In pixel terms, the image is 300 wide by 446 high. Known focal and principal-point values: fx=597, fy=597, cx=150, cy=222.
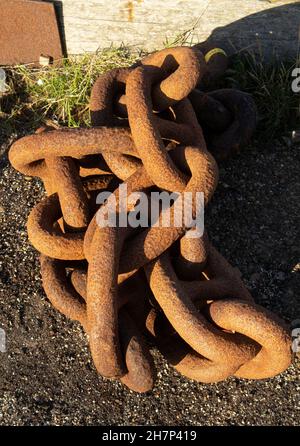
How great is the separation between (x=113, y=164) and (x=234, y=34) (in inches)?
67.4

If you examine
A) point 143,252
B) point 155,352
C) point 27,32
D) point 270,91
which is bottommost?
point 155,352

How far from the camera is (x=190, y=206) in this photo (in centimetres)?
223

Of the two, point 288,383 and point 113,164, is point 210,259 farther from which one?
point 288,383

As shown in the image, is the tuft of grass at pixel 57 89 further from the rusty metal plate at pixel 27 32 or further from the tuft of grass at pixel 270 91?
the tuft of grass at pixel 270 91

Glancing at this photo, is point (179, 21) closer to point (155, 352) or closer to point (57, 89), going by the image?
point (57, 89)

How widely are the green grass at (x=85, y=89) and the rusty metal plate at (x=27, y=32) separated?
0.09 metres

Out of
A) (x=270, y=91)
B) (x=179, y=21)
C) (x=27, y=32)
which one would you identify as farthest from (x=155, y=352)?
(x=27, y=32)

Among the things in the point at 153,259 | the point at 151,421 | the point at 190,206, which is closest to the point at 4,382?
the point at 151,421

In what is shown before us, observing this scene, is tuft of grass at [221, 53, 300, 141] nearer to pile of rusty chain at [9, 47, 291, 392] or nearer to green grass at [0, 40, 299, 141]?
green grass at [0, 40, 299, 141]

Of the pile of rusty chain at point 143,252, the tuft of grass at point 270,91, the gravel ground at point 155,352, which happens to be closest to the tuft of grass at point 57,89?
the gravel ground at point 155,352

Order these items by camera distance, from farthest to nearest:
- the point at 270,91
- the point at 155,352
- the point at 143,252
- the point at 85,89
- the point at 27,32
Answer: the point at 27,32 < the point at 85,89 < the point at 270,91 < the point at 155,352 < the point at 143,252

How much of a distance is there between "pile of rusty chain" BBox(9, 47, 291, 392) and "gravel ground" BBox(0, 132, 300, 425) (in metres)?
0.52

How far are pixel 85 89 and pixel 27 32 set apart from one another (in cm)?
57

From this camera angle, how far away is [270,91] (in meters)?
3.64
